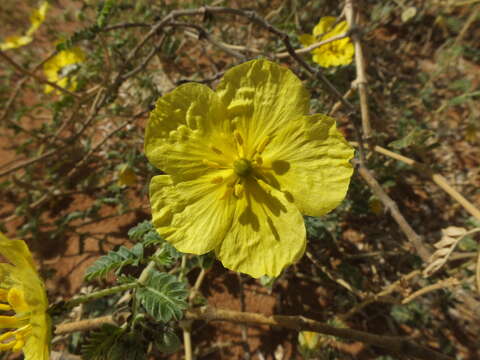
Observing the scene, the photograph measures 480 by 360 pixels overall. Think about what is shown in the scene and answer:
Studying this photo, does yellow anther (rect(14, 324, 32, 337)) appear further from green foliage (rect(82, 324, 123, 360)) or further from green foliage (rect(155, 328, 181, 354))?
green foliage (rect(155, 328, 181, 354))

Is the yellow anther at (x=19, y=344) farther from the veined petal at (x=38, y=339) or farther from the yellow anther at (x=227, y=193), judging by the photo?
the yellow anther at (x=227, y=193)

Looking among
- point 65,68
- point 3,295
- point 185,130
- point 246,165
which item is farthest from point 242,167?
point 65,68

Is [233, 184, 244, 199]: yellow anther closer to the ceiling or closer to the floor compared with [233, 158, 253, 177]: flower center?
closer to the floor

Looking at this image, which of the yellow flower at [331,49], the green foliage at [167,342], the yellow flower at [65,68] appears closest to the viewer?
the green foliage at [167,342]

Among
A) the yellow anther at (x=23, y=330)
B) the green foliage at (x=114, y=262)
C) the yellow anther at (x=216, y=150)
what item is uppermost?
the yellow anther at (x=216, y=150)

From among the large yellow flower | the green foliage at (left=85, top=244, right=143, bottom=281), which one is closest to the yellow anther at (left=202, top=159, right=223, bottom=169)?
the large yellow flower

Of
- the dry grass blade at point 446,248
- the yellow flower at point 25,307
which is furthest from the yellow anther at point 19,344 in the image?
the dry grass blade at point 446,248

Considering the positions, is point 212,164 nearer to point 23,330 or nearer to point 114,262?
point 114,262
